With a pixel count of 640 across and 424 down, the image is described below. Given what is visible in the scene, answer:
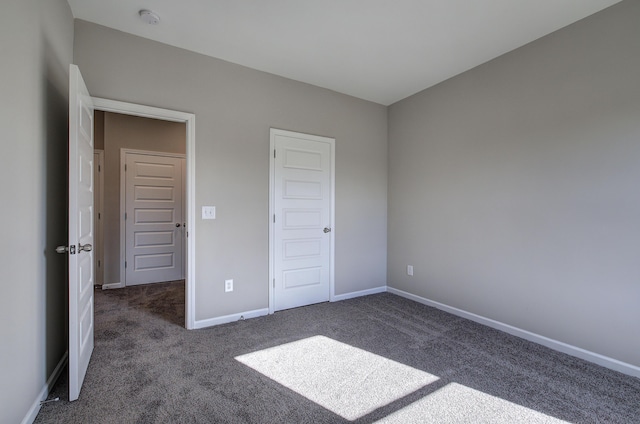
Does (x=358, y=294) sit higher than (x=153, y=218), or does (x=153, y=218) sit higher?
(x=153, y=218)

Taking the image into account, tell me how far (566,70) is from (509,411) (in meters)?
2.62

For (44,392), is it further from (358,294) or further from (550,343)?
(550,343)

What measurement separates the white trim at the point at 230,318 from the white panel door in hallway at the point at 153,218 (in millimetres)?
2228

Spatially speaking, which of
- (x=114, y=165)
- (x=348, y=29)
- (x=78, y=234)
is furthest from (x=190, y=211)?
(x=114, y=165)

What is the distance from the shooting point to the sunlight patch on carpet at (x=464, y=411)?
1.66 metres

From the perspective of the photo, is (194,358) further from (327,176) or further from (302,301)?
(327,176)

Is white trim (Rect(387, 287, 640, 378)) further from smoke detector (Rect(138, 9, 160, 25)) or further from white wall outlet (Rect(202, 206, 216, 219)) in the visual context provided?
smoke detector (Rect(138, 9, 160, 25))

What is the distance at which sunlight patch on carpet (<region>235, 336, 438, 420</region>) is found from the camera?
6.00ft

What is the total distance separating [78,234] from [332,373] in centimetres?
191

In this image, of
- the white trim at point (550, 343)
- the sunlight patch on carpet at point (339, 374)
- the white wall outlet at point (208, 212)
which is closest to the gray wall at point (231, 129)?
the white wall outlet at point (208, 212)

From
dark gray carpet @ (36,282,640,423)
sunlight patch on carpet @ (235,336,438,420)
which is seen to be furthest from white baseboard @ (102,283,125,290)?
sunlight patch on carpet @ (235,336,438,420)

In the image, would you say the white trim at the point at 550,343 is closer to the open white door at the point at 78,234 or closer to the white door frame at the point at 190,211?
the white door frame at the point at 190,211

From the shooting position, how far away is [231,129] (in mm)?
3117

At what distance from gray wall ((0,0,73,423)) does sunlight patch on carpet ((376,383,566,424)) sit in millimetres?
1915
